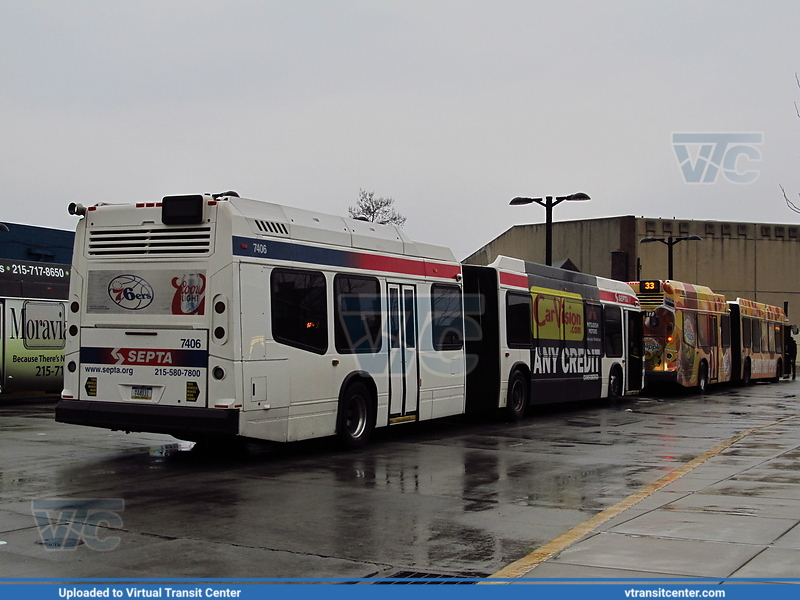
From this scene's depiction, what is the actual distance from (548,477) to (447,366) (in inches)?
196

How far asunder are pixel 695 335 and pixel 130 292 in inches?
836

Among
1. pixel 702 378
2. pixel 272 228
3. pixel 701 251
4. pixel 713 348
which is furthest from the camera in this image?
pixel 701 251

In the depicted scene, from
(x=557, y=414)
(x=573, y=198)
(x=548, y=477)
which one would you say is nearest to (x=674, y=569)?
(x=548, y=477)

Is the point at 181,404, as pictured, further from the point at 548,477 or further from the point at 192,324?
the point at 548,477

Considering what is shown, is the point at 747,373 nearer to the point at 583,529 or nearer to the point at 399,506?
the point at 399,506

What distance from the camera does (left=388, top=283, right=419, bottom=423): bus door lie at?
1422 centimetres

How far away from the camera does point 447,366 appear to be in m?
15.8

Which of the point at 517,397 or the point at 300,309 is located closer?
the point at 300,309

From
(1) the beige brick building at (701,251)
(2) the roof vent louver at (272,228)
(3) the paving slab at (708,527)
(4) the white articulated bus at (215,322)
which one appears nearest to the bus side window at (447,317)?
(4) the white articulated bus at (215,322)

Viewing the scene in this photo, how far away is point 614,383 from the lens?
23.9 metres

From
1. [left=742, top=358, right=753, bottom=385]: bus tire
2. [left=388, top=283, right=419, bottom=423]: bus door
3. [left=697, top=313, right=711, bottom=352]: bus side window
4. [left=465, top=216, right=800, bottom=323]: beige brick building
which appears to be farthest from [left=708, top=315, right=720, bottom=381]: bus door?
[left=465, top=216, right=800, bottom=323]: beige brick building

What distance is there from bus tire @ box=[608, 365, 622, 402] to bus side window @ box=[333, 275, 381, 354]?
444 inches

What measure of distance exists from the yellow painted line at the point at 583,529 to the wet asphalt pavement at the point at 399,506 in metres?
0.05

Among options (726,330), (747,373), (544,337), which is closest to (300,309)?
(544,337)
